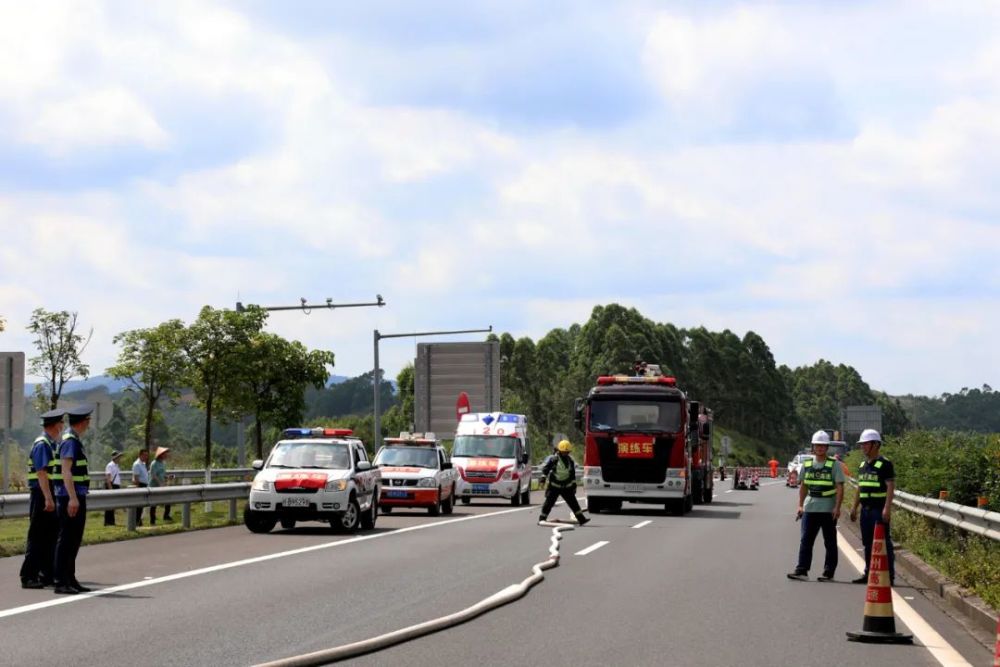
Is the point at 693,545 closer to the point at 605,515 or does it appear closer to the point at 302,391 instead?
the point at 605,515

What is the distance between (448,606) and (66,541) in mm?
3825

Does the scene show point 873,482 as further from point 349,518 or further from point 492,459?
point 492,459

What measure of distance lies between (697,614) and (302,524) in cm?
1579

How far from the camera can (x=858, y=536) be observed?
25.2 metres

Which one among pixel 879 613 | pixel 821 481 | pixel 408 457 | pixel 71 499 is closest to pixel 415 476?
pixel 408 457

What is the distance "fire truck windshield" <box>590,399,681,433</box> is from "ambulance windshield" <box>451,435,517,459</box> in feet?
21.7

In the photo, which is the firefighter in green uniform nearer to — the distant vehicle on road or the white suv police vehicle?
the white suv police vehicle

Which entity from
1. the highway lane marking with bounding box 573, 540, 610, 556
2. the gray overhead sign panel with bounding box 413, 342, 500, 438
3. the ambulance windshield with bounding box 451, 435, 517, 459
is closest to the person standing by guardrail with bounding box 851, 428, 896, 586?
the highway lane marking with bounding box 573, 540, 610, 556

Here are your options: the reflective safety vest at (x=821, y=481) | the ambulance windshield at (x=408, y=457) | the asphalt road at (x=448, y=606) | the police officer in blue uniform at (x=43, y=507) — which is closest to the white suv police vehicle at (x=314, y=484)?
the asphalt road at (x=448, y=606)

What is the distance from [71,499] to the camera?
13672 mm

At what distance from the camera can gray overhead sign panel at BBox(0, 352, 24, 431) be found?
1038 inches

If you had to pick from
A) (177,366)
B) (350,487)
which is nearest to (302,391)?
(177,366)

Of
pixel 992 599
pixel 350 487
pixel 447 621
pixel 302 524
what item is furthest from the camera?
pixel 302 524

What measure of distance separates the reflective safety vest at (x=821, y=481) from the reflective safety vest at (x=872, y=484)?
37.1 inches
